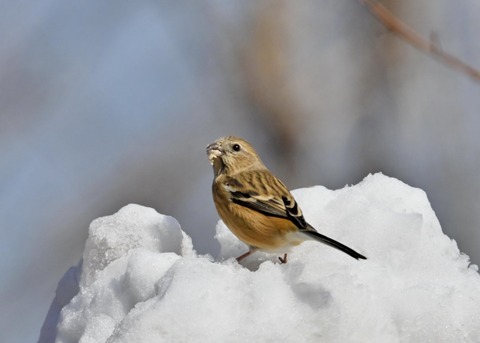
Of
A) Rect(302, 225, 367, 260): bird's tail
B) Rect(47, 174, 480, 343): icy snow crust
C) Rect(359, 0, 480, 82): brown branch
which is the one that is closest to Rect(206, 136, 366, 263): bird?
Rect(302, 225, 367, 260): bird's tail

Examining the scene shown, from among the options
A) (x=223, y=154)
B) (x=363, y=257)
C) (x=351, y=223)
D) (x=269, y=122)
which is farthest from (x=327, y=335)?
(x=269, y=122)

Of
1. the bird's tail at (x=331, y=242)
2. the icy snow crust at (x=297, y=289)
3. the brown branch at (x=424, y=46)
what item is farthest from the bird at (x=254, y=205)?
the brown branch at (x=424, y=46)

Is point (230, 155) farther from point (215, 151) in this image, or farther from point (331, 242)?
point (331, 242)

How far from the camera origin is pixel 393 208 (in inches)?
117

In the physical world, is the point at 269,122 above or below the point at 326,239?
below

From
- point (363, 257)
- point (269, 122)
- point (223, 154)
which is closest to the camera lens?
point (363, 257)

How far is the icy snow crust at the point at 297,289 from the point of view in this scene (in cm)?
229

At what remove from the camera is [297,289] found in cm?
238

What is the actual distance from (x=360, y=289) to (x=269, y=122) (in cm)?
431

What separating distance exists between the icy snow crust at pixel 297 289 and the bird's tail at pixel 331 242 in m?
0.03

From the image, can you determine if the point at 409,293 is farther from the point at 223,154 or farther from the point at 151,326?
the point at 223,154

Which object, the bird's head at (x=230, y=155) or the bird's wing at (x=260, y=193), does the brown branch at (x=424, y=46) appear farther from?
the bird's head at (x=230, y=155)

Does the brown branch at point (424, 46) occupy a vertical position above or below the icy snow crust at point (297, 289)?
above

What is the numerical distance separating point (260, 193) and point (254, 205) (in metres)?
0.12
